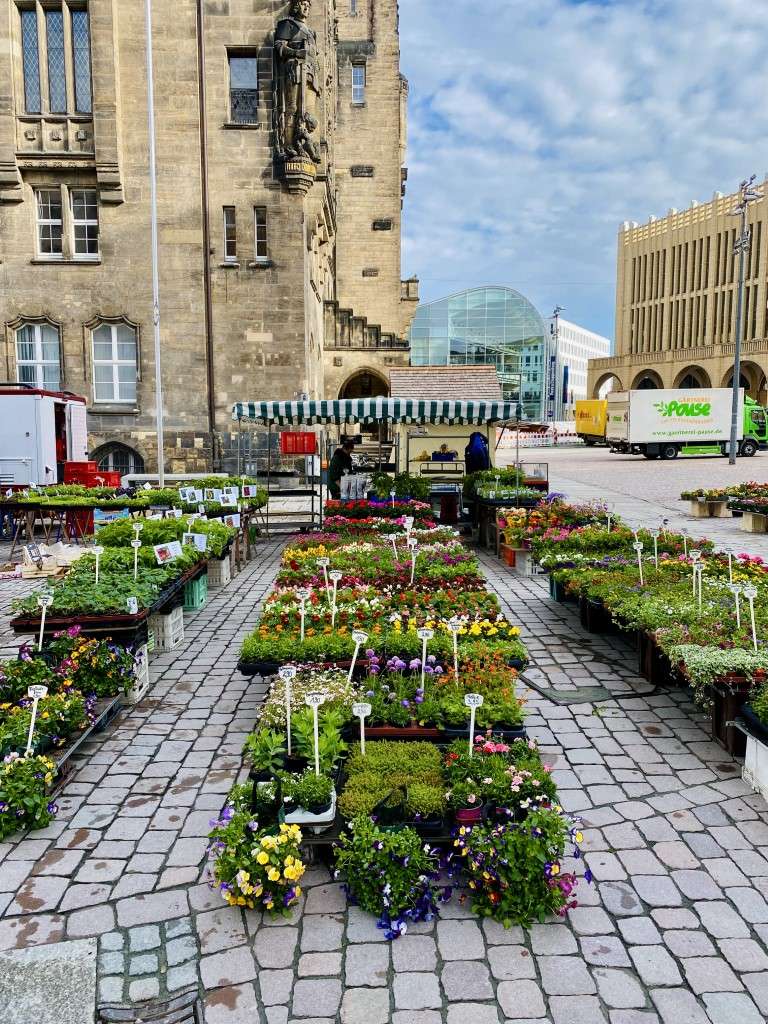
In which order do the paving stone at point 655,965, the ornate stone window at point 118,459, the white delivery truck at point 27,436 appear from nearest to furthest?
the paving stone at point 655,965, the white delivery truck at point 27,436, the ornate stone window at point 118,459

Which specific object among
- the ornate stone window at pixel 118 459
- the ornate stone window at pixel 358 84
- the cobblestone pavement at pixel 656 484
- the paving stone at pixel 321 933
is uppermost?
the ornate stone window at pixel 358 84

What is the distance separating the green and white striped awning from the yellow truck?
3464 centimetres

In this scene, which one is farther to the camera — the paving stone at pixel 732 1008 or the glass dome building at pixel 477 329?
the glass dome building at pixel 477 329

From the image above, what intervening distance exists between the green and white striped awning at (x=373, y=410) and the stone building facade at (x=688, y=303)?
48.8 metres

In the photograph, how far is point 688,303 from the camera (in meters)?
68.4

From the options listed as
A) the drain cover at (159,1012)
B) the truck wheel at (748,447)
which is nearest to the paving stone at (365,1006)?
the drain cover at (159,1012)

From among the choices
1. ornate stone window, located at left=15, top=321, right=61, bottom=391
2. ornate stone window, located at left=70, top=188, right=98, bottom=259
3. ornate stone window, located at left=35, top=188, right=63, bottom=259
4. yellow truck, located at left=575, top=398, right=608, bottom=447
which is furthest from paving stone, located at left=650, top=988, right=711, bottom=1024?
yellow truck, located at left=575, top=398, right=608, bottom=447

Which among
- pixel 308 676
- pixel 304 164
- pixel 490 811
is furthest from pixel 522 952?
pixel 304 164

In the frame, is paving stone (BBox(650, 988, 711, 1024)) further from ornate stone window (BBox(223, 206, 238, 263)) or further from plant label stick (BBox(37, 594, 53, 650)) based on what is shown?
ornate stone window (BBox(223, 206, 238, 263))

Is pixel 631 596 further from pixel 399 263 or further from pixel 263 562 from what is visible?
pixel 399 263

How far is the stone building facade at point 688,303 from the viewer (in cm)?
6016

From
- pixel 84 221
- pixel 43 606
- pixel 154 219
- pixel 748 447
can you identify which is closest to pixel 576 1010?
pixel 43 606

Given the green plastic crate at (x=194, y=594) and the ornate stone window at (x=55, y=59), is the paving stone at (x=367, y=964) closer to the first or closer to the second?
the green plastic crate at (x=194, y=594)

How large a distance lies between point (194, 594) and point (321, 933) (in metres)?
6.27
